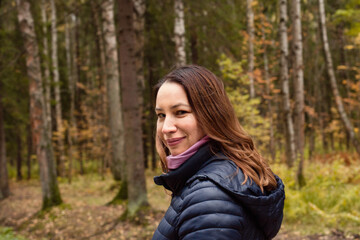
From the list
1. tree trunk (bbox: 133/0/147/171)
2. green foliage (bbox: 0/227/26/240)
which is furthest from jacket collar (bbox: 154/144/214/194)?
tree trunk (bbox: 133/0/147/171)

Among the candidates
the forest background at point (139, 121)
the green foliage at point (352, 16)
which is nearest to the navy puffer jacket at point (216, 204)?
the forest background at point (139, 121)

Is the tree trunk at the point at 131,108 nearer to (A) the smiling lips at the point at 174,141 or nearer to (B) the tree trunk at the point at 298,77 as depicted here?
(B) the tree trunk at the point at 298,77

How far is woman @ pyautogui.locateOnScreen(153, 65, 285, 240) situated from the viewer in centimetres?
132

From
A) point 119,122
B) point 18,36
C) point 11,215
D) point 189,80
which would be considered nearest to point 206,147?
point 189,80

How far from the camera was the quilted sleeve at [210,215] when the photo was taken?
1.24 m

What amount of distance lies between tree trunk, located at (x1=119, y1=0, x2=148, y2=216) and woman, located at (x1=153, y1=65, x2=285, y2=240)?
664 centimetres

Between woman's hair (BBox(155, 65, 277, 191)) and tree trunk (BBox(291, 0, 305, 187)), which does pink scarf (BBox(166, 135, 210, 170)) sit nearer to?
woman's hair (BBox(155, 65, 277, 191))

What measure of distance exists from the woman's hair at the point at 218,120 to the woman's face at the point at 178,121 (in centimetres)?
3

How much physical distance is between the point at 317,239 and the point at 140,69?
29.5ft

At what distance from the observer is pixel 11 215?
10891 mm

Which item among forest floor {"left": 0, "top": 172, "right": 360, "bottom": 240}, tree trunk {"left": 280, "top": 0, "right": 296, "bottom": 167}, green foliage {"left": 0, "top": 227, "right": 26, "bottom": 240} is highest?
tree trunk {"left": 280, "top": 0, "right": 296, "bottom": 167}

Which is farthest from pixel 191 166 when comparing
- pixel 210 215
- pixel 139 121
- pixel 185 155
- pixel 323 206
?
pixel 323 206

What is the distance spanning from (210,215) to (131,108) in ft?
23.6

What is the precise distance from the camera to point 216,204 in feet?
4.19
